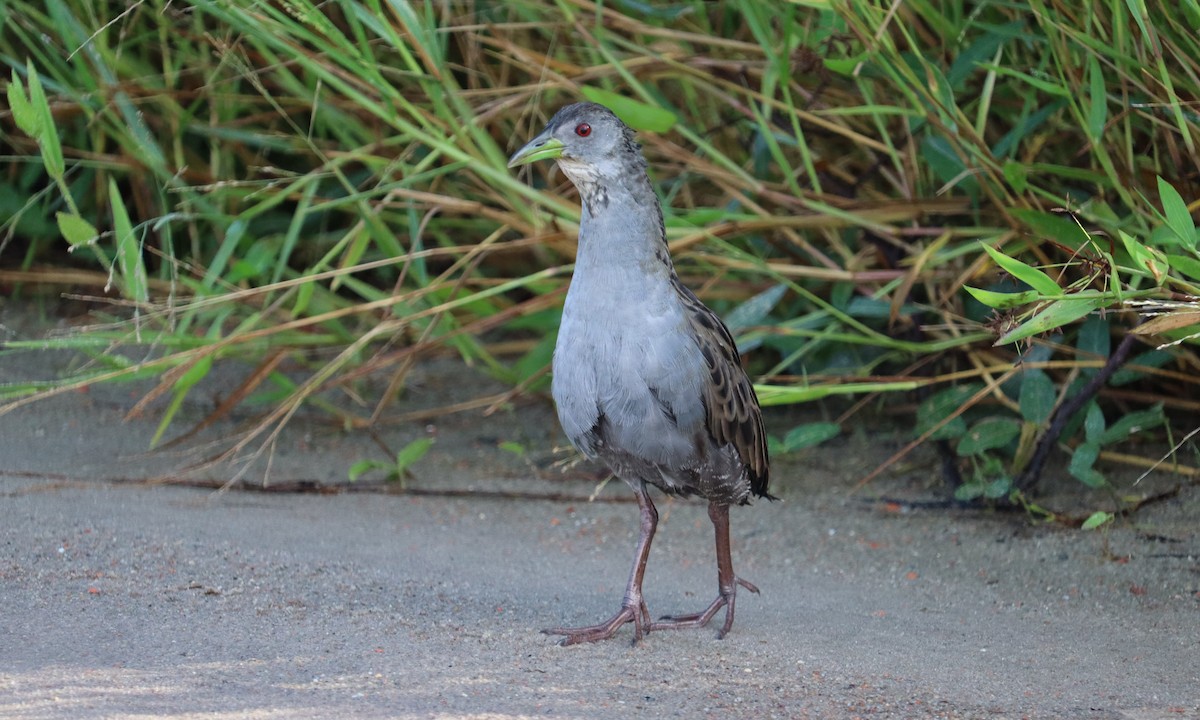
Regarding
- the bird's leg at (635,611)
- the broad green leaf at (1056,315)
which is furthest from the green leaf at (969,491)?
the broad green leaf at (1056,315)

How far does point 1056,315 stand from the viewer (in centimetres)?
285

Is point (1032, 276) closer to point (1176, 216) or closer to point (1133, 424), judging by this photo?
point (1176, 216)

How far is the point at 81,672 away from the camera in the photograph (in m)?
2.71

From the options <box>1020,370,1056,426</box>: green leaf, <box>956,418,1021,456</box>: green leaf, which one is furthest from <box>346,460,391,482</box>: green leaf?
<box>1020,370,1056,426</box>: green leaf

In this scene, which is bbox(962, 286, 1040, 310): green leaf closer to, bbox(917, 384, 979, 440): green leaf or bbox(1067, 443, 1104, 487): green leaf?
bbox(1067, 443, 1104, 487): green leaf

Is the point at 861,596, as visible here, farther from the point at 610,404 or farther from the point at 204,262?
the point at 204,262

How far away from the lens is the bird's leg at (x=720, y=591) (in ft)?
11.8

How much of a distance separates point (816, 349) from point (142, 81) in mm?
2885

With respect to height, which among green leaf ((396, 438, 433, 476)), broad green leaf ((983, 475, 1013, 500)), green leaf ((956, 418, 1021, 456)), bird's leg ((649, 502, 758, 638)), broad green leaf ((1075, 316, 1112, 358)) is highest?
broad green leaf ((1075, 316, 1112, 358))

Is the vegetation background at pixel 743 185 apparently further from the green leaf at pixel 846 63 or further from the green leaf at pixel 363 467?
the green leaf at pixel 363 467

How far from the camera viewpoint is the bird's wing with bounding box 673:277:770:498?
3404mm

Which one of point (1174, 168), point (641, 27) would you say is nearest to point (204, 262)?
point (641, 27)

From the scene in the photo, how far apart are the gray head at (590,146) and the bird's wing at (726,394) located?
0.34 m

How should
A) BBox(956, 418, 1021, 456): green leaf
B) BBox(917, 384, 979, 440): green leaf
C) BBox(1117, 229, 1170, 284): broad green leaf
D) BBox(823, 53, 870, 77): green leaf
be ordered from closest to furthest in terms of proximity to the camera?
BBox(1117, 229, 1170, 284): broad green leaf → BBox(823, 53, 870, 77): green leaf → BBox(956, 418, 1021, 456): green leaf → BBox(917, 384, 979, 440): green leaf
